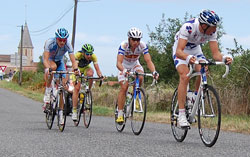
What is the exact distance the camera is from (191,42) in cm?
792

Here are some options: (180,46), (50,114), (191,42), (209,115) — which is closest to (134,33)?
(191,42)

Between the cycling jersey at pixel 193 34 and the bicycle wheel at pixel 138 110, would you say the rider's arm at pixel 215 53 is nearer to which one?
the cycling jersey at pixel 193 34

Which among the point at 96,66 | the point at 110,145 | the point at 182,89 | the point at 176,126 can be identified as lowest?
the point at 110,145

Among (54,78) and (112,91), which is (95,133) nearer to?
(54,78)

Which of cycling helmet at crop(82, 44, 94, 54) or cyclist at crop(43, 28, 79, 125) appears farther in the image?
cycling helmet at crop(82, 44, 94, 54)

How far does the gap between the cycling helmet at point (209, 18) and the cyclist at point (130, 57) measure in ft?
6.65

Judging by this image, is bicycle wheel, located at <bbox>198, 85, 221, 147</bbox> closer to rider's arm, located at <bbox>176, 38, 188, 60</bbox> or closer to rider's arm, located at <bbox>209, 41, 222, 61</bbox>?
rider's arm, located at <bbox>209, 41, 222, 61</bbox>

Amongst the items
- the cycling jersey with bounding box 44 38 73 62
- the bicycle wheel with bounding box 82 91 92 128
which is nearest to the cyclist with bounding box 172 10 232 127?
the cycling jersey with bounding box 44 38 73 62

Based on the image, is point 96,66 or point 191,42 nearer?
point 191,42

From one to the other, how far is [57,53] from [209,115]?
446cm

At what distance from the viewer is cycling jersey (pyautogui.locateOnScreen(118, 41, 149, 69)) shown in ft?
31.4

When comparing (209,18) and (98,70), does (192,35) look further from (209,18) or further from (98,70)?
(98,70)

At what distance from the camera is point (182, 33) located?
7.60 meters

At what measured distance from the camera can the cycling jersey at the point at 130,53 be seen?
31.4ft
